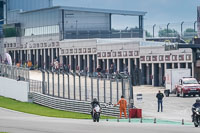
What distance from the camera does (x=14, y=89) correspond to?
200 feet

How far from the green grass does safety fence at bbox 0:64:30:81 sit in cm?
213

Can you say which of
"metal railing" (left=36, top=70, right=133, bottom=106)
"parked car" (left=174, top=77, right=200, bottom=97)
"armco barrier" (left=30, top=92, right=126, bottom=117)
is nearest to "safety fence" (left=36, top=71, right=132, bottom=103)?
"metal railing" (left=36, top=70, right=133, bottom=106)

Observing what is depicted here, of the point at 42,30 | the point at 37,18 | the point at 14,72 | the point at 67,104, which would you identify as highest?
the point at 37,18

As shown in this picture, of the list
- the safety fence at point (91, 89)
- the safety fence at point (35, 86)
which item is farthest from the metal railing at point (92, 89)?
the safety fence at point (35, 86)

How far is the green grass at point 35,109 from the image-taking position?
46.2 metres

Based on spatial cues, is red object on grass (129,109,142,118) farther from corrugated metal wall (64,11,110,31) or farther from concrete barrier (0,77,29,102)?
corrugated metal wall (64,11,110,31)

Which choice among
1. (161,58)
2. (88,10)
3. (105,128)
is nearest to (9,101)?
(161,58)

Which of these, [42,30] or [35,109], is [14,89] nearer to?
[35,109]

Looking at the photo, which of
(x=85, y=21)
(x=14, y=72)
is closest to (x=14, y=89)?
(x=14, y=72)

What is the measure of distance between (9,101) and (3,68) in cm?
727

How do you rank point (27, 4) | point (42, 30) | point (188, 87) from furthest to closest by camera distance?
point (27, 4) → point (42, 30) → point (188, 87)

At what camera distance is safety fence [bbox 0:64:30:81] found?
5859 centimetres

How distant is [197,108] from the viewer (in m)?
32.2

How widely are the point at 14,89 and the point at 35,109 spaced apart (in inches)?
370
